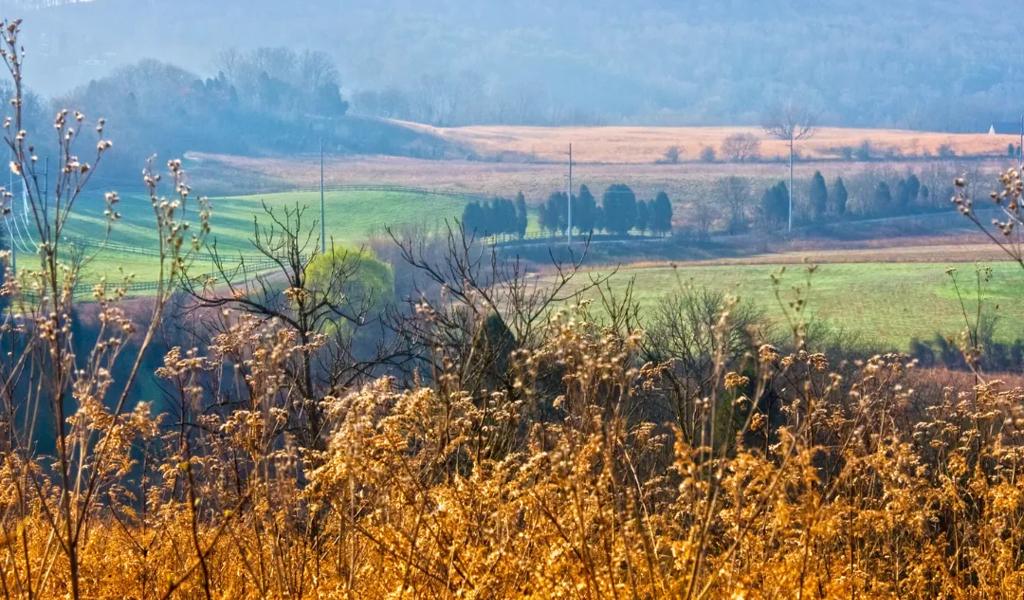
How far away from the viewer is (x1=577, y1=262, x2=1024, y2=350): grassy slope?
162 feet

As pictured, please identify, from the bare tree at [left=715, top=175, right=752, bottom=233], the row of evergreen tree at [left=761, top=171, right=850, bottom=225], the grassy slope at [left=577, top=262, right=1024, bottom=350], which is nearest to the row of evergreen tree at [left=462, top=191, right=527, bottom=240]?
the grassy slope at [left=577, top=262, right=1024, bottom=350]

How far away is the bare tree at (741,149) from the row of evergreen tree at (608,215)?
1773 inches

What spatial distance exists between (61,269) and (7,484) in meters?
2.38

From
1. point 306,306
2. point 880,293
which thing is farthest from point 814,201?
point 306,306

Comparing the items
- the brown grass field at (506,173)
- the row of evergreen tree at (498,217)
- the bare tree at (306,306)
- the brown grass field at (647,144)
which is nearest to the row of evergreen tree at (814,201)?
the brown grass field at (506,173)

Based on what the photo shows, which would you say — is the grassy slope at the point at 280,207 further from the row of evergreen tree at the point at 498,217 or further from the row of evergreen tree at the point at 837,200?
the row of evergreen tree at the point at 837,200

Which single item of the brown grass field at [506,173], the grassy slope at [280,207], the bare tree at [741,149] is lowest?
the grassy slope at [280,207]

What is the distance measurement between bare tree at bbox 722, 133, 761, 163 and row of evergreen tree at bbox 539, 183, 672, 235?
4503cm

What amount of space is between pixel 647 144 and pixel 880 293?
90.6 meters

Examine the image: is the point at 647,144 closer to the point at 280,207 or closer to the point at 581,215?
the point at 280,207

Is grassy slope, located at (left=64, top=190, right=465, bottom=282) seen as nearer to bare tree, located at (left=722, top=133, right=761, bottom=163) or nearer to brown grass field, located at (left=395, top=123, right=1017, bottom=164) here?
brown grass field, located at (left=395, top=123, right=1017, bottom=164)

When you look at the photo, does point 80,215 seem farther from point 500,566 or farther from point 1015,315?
point 500,566

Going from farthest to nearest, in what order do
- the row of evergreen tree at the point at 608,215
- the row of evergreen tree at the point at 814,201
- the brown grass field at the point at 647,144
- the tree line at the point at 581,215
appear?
the brown grass field at the point at 647,144 < the row of evergreen tree at the point at 814,201 < the row of evergreen tree at the point at 608,215 < the tree line at the point at 581,215

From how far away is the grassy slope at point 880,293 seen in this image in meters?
49.3
